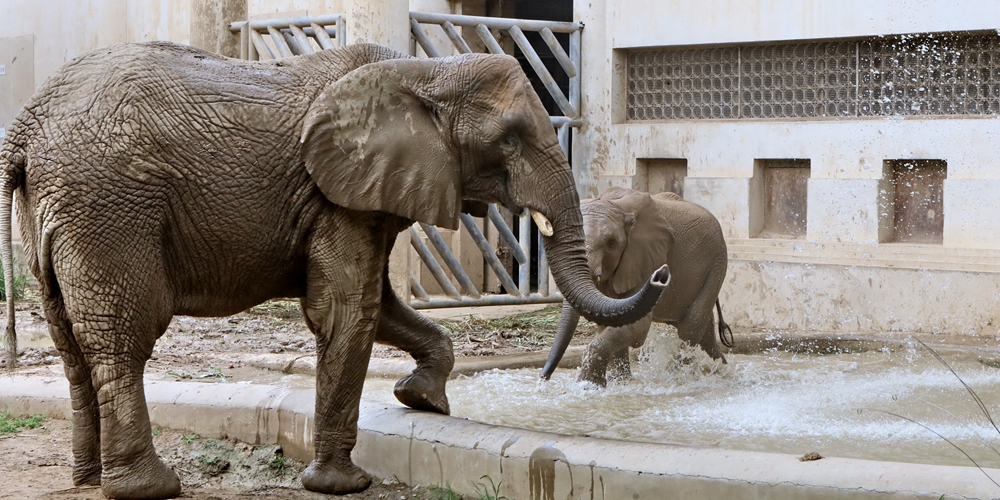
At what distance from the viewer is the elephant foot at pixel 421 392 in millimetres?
5922

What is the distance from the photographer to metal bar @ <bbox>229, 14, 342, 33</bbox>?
1120 centimetres

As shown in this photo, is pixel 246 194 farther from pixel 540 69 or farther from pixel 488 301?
pixel 540 69

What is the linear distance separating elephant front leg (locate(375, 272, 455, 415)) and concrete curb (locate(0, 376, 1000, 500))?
193 millimetres

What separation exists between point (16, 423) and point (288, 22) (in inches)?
228

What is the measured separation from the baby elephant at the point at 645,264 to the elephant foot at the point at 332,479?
2263 mm

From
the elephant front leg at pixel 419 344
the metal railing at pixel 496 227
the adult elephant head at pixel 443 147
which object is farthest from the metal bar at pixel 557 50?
the adult elephant head at pixel 443 147

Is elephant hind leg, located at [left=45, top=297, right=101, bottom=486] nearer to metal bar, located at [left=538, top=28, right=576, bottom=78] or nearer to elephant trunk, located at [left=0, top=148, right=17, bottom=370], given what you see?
elephant trunk, located at [left=0, top=148, right=17, bottom=370]

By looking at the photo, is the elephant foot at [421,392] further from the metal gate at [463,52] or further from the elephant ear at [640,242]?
the metal gate at [463,52]

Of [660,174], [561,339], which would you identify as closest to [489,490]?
[561,339]

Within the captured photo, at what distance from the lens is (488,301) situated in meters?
11.3

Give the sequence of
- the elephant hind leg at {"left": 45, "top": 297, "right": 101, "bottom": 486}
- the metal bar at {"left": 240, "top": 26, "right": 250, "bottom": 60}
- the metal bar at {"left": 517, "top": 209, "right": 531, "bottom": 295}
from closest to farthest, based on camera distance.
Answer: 1. the elephant hind leg at {"left": 45, "top": 297, "right": 101, "bottom": 486}
2. the metal bar at {"left": 517, "top": 209, "right": 531, "bottom": 295}
3. the metal bar at {"left": 240, "top": 26, "right": 250, "bottom": 60}

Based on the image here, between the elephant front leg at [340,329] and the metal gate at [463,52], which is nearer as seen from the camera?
the elephant front leg at [340,329]

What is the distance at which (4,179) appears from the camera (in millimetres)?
4934

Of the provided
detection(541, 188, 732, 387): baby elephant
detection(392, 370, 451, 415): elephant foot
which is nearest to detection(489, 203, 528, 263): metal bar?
detection(541, 188, 732, 387): baby elephant
